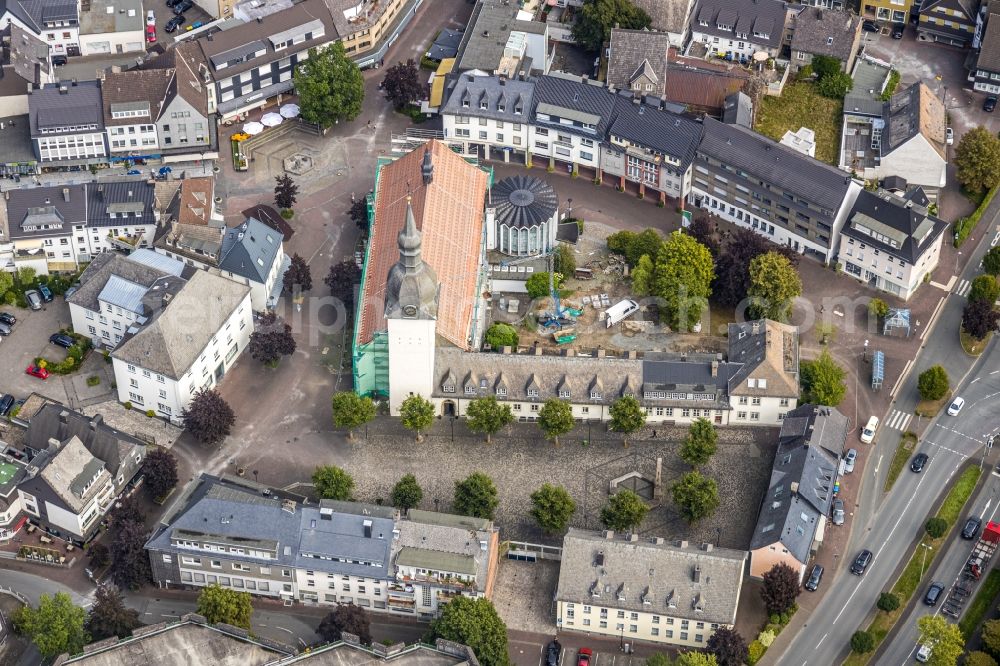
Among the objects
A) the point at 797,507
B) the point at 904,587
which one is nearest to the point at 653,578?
the point at 797,507

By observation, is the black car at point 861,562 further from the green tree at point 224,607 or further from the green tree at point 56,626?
the green tree at point 56,626

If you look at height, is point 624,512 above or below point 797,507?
below

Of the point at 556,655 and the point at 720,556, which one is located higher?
the point at 720,556

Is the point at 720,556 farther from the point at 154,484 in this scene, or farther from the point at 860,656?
the point at 154,484

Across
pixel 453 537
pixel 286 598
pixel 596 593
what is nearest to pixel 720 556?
pixel 596 593

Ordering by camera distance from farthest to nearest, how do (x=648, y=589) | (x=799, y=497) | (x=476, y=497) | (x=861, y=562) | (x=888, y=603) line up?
(x=476, y=497), (x=861, y=562), (x=799, y=497), (x=888, y=603), (x=648, y=589)

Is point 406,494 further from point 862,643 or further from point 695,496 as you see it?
point 862,643
